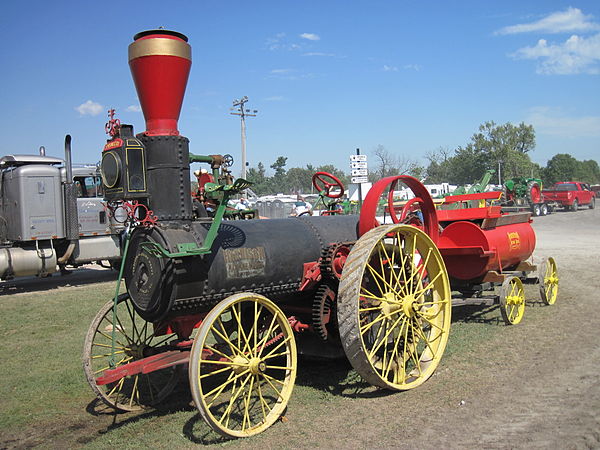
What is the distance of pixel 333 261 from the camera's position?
505 cm

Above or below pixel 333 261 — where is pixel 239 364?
below

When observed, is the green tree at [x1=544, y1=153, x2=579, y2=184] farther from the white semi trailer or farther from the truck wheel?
the white semi trailer

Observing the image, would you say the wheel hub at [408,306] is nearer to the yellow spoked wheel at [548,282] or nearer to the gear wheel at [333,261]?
the gear wheel at [333,261]

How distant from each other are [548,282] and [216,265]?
6175mm

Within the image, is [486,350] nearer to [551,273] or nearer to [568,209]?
[551,273]

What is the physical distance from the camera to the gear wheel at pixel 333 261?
16.5ft

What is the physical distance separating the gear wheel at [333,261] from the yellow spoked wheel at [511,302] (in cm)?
316

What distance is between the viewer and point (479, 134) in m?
72.9

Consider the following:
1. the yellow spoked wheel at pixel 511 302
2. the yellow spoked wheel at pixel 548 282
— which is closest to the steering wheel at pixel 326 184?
the yellow spoked wheel at pixel 511 302

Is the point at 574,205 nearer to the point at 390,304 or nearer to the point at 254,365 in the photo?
the point at 390,304

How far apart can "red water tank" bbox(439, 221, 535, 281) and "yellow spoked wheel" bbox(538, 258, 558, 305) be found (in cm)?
62

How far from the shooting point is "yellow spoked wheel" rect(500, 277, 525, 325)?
731 cm

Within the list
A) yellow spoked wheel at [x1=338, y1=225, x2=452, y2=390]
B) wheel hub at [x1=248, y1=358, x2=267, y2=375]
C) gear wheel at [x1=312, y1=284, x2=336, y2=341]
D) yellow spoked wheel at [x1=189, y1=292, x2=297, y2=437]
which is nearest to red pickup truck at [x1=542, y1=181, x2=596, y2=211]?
yellow spoked wheel at [x1=338, y1=225, x2=452, y2=390]

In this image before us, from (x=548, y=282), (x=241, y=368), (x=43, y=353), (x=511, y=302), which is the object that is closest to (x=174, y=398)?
(x=241, y=368)
